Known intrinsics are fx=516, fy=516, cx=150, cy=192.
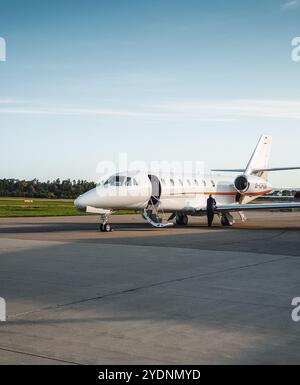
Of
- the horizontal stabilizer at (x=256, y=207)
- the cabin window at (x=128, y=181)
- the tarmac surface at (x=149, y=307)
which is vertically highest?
the cabin window at (x=128, y=181)

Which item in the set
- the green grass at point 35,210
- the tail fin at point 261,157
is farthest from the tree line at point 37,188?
the tail fin at point 261,157

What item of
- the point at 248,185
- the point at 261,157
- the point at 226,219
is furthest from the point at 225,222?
the point at 261,157

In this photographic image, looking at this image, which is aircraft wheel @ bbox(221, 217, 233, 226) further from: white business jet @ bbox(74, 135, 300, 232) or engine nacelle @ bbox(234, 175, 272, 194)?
engine nacelle @ bbox(234, 175, 272, 194)

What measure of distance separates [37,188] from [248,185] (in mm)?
98882

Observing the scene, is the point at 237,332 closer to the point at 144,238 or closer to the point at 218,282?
the point at 218,282

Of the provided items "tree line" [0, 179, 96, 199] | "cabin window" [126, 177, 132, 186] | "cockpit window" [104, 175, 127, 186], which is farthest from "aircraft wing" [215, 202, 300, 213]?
"tree line" [0, 179, 96, 199]

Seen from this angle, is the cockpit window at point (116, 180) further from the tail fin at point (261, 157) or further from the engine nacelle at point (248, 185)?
the tail fin at point (261, 157)

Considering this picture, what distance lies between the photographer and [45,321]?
233 inches

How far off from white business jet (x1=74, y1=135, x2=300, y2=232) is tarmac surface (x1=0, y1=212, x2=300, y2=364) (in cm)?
813

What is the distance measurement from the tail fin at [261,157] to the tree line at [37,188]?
2609 inches

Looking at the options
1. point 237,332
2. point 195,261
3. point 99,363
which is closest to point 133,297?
point 237,332

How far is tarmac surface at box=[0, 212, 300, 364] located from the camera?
478 centimetres

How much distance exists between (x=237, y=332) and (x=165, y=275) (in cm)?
373

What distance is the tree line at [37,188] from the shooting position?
10009cm
